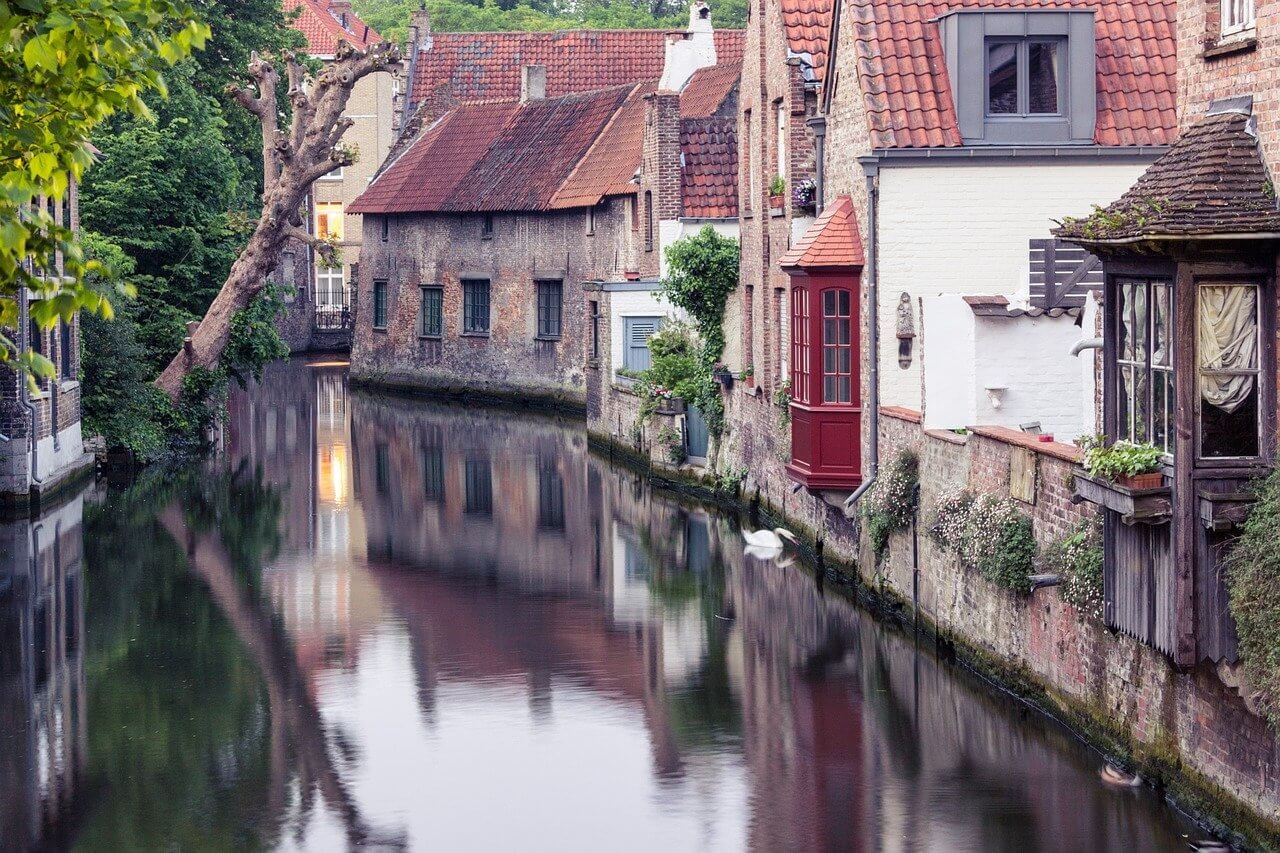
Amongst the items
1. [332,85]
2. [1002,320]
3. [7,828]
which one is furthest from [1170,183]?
[332,85]

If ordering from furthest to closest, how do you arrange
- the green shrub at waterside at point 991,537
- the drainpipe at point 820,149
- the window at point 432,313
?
1. the window at point 432,313
2. the drainpipe at point 820,149
3. the green shrub at waterside at point 991,537

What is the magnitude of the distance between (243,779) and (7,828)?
6.05ft

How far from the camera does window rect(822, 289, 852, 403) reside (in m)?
21.5

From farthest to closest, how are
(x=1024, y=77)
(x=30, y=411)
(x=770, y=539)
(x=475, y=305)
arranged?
(x=475, y=305) → (x=30, y=411) → (x=770, y=539) → (x=1024, y=77)

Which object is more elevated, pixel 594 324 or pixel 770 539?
pixel 594 324

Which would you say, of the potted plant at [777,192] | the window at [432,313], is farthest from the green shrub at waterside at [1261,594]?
the window at [432,313]

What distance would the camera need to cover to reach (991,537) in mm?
15836

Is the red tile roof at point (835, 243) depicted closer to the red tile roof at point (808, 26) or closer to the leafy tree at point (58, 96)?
the red tile roof at point (808, 26)

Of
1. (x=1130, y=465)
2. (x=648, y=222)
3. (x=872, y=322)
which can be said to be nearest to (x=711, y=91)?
(x=648, y=222)

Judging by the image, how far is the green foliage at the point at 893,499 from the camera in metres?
19.2

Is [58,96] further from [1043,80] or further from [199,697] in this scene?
[1043,80]

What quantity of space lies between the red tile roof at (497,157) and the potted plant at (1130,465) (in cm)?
3245

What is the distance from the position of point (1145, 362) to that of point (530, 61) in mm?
49112

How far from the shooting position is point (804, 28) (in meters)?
25.2
